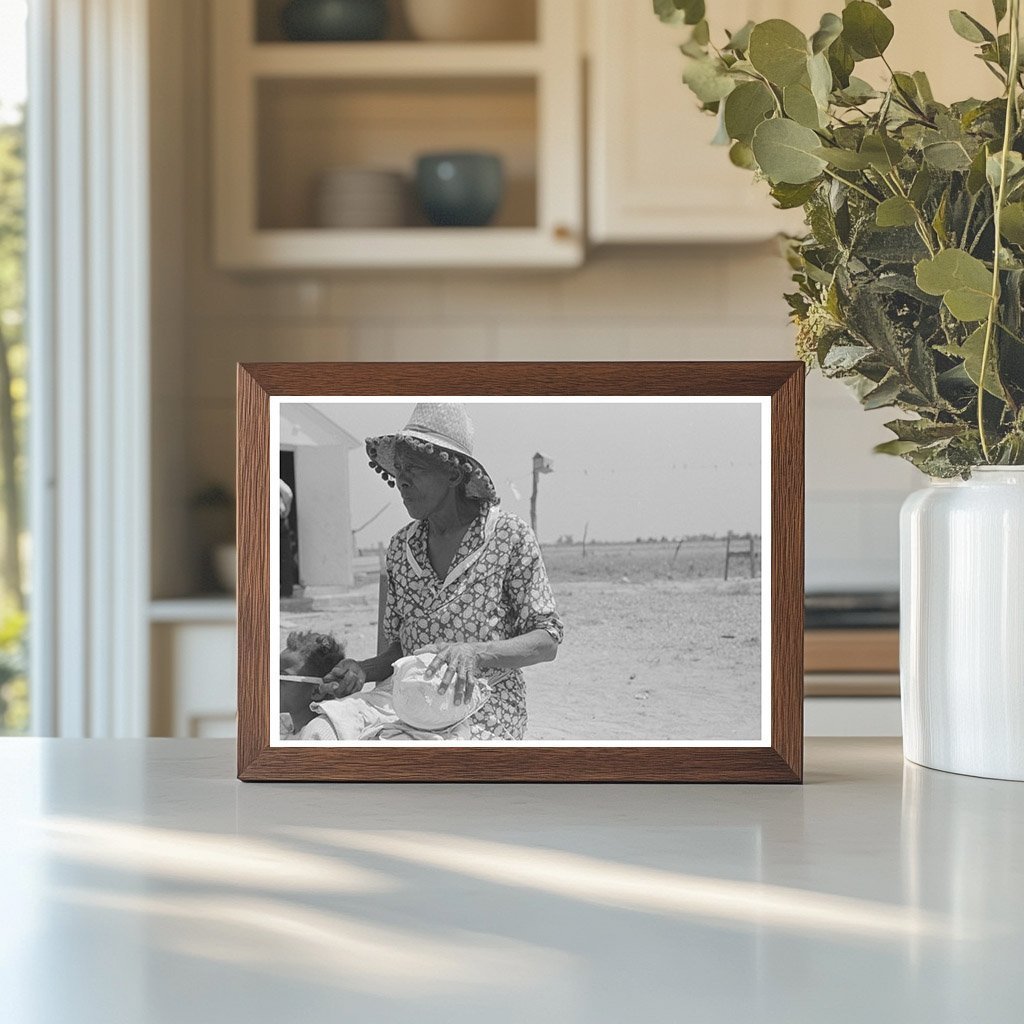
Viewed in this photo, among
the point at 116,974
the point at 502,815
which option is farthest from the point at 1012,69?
the point at 116,974

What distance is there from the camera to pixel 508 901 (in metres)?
0.44

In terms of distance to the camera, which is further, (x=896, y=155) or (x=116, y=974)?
(x=896, y=155)

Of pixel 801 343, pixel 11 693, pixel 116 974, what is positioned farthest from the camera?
pixel 11 693

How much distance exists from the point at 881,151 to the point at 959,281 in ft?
0.24

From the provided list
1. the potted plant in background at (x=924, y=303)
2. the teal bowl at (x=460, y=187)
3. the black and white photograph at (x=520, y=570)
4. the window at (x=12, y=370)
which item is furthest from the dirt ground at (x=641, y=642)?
the teal bowl at (x=460, y=187)

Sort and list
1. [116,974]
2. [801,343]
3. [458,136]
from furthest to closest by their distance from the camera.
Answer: [458,136], [801,343], [116,974]

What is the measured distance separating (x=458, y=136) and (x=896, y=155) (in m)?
2.14

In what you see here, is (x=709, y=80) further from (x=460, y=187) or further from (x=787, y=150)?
(x=460, y=187)

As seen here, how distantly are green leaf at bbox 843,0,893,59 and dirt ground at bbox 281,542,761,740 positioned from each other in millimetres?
261

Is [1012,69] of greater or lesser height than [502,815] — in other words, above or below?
above

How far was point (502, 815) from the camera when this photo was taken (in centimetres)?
56

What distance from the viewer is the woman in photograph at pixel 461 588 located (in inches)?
23.7

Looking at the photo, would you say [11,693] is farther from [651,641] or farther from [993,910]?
[993,910]

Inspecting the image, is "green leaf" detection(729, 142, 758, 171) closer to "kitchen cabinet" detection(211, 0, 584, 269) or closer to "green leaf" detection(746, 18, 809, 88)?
"green leaf" detection(746, 18, 809, 88)
